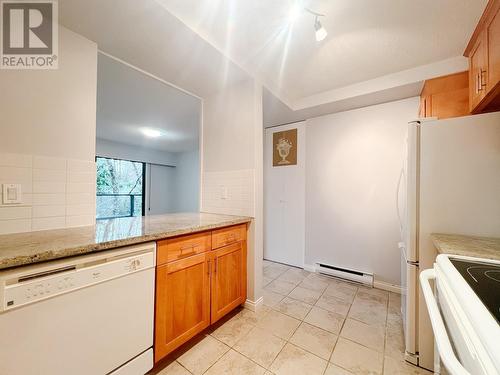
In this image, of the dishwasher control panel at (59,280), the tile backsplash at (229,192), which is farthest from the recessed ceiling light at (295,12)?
the dishwasher control panel at (59,280)

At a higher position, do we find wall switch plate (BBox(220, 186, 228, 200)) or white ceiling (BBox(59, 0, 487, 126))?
white ceiling (BBox(59, 0, 487, 126))

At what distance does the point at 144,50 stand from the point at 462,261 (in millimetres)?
2307

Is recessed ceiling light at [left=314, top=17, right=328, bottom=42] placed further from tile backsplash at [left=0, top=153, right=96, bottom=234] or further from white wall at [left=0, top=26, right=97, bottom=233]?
tile backsplash at [left=0, top=153, right=96, bottom=234]

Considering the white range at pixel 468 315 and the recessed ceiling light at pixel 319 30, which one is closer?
the white range at pixel 468 315

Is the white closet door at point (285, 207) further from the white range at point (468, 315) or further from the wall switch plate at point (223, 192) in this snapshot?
the white range at point (468, 315)

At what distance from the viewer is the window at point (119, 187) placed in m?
4.82

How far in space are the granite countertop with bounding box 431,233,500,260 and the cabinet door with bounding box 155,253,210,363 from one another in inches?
56.3

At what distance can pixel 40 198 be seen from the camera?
120cm

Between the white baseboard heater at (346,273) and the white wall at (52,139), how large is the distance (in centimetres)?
262

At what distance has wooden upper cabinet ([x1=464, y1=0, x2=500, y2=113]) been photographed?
1205mm

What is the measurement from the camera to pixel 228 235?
171cm

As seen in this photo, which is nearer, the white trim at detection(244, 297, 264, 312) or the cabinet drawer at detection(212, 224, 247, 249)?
the cabinet drawer at detection(212, 224, 247, 249)

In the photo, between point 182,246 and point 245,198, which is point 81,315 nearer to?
point 182,246

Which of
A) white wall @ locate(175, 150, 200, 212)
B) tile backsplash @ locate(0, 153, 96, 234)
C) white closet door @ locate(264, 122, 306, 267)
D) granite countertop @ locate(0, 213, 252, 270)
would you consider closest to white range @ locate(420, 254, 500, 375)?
granite countertop @ locate(0, 213, 252, 270)
